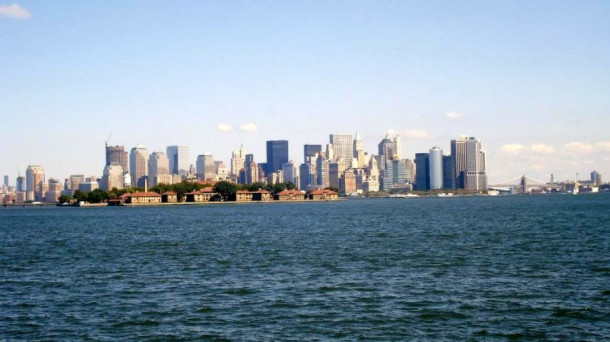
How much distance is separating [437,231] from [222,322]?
4567cm

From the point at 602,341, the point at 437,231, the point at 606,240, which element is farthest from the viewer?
the point at 437,231

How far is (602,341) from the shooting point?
22328 mm

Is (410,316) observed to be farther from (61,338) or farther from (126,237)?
(126,237)

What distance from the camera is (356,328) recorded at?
2444 cm

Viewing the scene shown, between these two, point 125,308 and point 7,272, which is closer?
Answer: point 125,308

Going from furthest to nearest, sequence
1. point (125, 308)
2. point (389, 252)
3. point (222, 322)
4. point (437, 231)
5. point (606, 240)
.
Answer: point (437, 231) → point (606, 240) → point (389, 252) → point (125, 308) → point (222, 322)

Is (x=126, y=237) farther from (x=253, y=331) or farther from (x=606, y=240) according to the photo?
(x=253, y=331)

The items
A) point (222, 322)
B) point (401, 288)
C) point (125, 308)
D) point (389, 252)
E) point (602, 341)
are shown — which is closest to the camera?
point (602, 341)

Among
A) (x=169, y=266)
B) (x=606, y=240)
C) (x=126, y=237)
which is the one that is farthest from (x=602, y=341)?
(x=126, y=237)

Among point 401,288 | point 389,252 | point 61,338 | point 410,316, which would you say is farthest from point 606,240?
point 61,338

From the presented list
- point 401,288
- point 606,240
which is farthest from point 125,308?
point 606,240

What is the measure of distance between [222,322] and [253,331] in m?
1.77

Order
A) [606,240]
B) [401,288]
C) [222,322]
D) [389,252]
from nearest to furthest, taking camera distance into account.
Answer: [222,322] → [401,288] → [389,252] → [606,240]

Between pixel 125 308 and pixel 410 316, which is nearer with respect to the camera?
pixel 410 316
